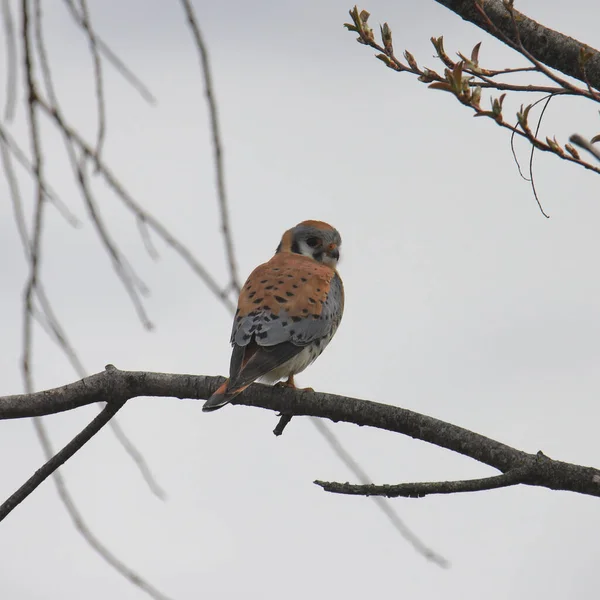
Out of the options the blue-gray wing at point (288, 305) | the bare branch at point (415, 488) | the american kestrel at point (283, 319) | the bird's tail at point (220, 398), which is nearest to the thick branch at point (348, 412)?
the bird's tail at point (220, 398)

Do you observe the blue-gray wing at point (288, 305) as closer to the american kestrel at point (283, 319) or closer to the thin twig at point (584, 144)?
the american kestrel at point (283, 319)

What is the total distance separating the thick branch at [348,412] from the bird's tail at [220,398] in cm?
6

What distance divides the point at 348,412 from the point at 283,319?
163cm

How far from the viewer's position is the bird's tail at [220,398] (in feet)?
12.4

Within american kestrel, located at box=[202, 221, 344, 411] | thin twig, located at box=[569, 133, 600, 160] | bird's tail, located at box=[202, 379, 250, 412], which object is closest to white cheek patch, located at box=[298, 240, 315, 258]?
american kestrel, located at box=[202, 221, 344, 411]

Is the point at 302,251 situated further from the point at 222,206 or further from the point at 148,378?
the point at 222,206

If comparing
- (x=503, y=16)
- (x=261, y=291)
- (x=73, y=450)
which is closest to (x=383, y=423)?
(x=73, y=450)

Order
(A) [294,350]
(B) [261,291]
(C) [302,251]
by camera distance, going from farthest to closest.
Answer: (C) [302,251] < (B) [261,291] < (A) [294,350]

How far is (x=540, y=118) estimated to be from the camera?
8.98 ft

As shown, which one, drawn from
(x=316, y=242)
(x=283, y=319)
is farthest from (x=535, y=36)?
(x=316, y=242)

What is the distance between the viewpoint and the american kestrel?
4625 mm

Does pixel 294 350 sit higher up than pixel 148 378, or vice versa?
pixel 294 350

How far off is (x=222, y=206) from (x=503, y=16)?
1.28 metres

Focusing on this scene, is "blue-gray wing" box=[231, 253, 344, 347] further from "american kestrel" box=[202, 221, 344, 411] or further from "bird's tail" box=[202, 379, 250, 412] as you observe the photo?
"bird's tail" box=[202, 379, 250, 412]
